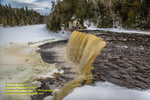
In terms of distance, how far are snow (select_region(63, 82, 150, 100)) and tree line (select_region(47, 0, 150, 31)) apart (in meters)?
11.6

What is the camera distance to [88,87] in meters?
2.65

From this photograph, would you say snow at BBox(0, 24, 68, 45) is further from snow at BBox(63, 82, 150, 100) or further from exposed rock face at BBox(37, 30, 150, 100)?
snow at BBox(63, 82, 150, 100)

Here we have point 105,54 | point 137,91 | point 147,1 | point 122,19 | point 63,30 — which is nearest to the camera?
point 137,91

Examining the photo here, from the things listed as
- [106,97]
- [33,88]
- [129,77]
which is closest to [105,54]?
[129,77]

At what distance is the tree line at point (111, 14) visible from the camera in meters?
12.6

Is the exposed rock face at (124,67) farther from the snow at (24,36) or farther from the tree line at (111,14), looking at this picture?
the snow at (24,36)

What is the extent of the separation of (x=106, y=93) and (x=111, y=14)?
17753 millimetres

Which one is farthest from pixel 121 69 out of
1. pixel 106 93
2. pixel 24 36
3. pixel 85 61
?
pixel 24 36

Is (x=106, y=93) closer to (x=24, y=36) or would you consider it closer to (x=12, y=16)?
(x=24, y=36)

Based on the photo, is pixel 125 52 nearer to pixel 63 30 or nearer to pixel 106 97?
pixel 106 97

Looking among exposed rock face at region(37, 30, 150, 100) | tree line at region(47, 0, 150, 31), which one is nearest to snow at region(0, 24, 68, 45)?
tree line at region(47, 0, 150, 31)

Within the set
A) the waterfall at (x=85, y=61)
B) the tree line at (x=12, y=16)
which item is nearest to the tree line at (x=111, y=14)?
the waterfall at (x=85, y=61)

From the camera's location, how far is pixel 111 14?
59.0 feet

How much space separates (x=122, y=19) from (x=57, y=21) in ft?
45.0
